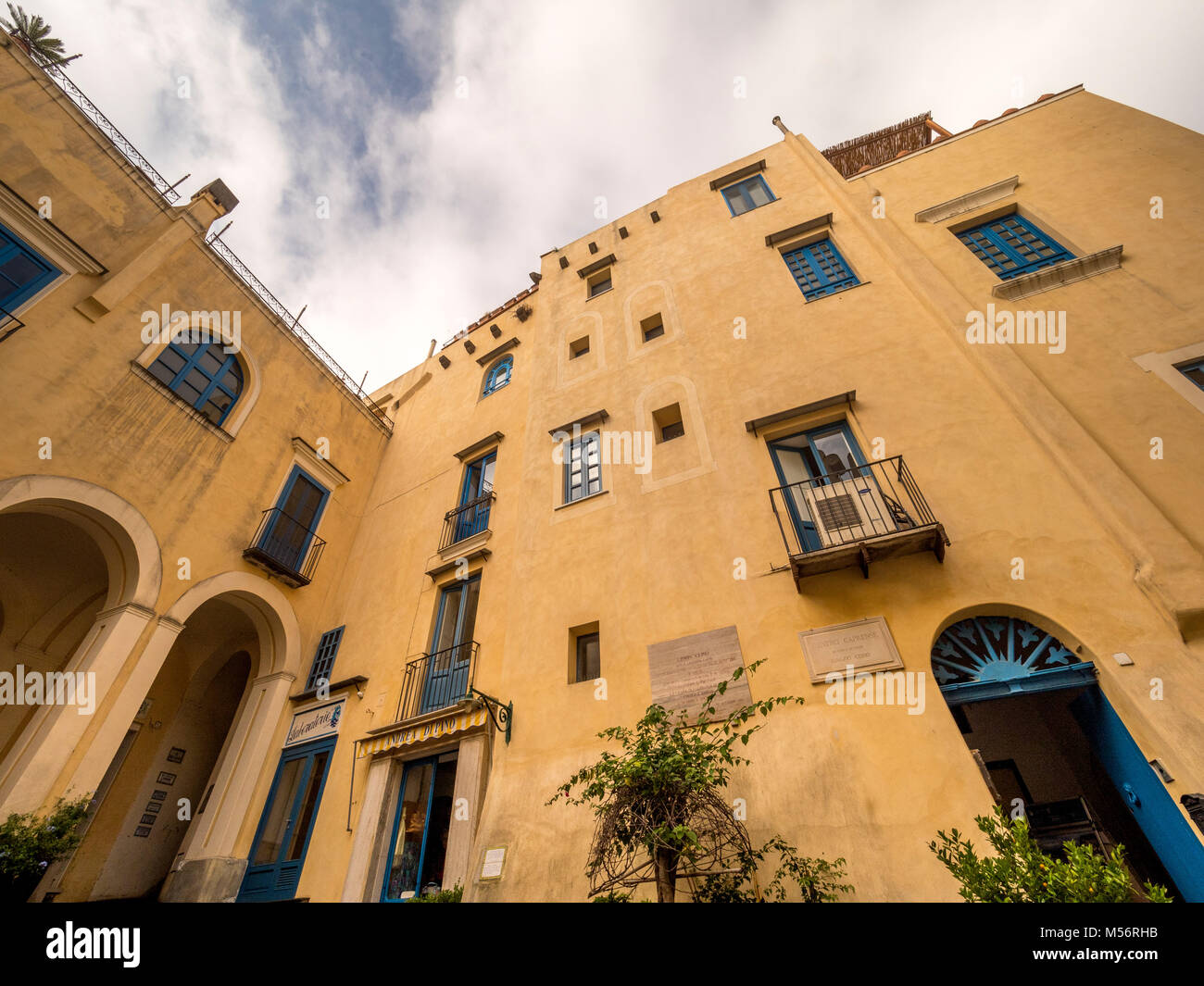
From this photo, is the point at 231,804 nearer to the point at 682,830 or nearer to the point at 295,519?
the point at 295,519

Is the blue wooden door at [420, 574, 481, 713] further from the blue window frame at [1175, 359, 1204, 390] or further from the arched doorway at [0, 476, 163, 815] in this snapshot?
the blue window frame at [1175, 359, 1204, 390]

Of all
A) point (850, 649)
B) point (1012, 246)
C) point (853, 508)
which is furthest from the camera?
point (1012, 246)

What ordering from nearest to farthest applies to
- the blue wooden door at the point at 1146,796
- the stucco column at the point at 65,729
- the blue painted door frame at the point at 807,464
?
1. the blue wooden door at the point at 1146,796
2. the stucco column at the point at 65,729
3. the blue painted door frame at the point at 807,464

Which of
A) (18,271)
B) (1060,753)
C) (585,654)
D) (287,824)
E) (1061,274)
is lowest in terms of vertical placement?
(287,824)

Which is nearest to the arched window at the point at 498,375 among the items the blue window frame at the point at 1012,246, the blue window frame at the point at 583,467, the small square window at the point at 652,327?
the small square window at the point at 652,327

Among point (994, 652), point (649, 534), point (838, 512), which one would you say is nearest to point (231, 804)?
point (649, 534)

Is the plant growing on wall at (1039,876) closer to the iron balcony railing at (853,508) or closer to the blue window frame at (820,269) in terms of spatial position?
the iron balcony railing at (853,508)

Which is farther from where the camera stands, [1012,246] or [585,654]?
[1012,246]

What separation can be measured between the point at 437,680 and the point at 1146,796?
29.7 ft

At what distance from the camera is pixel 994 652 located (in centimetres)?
591

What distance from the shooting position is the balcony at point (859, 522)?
20.6ft

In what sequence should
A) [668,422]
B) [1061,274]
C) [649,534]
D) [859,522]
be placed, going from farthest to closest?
[668,422] → [649,534] → [1061,274] → [859,522]

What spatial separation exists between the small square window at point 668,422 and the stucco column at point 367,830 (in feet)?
24.0

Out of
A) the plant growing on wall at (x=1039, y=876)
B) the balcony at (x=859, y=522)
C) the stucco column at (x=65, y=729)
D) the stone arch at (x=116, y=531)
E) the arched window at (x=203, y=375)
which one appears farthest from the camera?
the arched window at (x=203, y=375)
